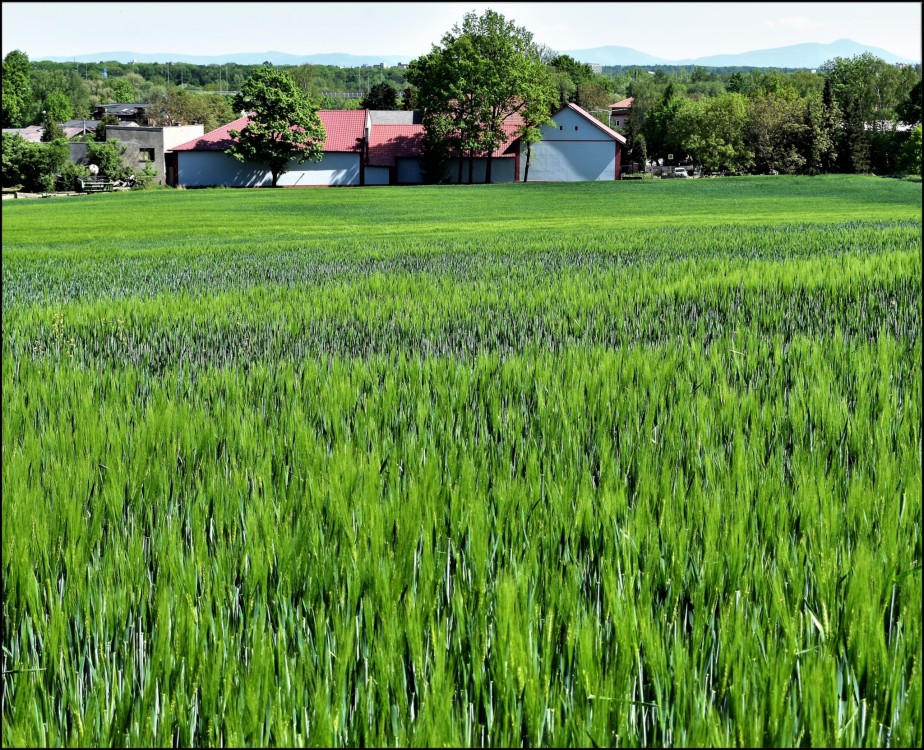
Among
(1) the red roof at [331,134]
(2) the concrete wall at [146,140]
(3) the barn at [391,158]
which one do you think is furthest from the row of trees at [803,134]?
(2) the concrete wall at [146,140]

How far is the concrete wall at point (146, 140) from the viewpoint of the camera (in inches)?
3219

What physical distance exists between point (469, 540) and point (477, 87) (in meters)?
75.2

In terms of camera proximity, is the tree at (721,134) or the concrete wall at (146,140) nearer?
the tree at (721,134)

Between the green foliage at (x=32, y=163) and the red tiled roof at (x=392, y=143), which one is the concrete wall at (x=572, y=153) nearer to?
the red tiled roof at (x=392, y=143)

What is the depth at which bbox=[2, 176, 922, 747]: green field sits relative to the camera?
1.85 m

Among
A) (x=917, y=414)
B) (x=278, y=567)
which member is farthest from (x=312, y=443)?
(x=917, y=414)

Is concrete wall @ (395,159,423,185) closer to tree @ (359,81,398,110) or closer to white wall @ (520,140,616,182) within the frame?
white wall @ (520,140,616,182)

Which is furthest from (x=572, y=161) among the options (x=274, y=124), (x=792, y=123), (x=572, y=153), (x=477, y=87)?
(x=274, y=124)

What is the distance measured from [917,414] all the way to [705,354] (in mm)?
2079

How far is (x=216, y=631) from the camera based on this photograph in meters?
2.14

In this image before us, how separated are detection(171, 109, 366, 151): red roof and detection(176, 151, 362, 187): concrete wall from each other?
2.03 ft

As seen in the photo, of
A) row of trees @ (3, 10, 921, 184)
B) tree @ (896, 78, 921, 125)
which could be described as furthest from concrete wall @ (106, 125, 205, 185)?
tree @ (896, 78, 921, 125)

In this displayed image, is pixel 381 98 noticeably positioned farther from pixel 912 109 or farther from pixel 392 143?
pixel 912 109

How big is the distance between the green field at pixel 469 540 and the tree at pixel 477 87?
6873cm
